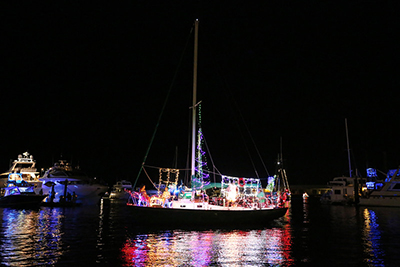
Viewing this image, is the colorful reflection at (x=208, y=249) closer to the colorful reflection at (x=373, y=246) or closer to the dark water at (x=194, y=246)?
the dark water at (x=194, y=246)

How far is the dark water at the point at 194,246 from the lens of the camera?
1338 cm

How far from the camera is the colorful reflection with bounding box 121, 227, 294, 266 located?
13.4 meters

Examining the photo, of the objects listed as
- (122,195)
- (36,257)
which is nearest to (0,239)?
(36,257)

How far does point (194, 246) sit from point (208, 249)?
1007 millimetres

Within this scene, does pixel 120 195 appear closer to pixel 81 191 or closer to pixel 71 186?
pixel 81 191

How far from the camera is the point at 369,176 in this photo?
83.2 m

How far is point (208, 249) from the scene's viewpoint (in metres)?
15.9

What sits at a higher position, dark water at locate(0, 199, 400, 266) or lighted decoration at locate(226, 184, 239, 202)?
lighted decoration at locate(226, 184, 239, 202)

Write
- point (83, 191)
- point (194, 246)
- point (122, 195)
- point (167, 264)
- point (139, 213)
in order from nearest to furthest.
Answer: point (167, 264)
point (194, 246)
point (139, 213)
point (83, 191)
point (122, 195)

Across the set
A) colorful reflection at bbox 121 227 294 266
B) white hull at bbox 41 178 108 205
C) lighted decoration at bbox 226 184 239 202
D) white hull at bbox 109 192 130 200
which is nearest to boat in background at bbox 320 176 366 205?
lighted decoration at bbox 226 184 239 202

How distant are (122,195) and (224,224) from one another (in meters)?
59.9

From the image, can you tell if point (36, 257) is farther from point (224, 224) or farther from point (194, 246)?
point (224, 224)

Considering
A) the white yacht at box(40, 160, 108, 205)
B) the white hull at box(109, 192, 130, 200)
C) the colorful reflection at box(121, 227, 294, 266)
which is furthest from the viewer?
the white hull at box(109, 192, 130, 200)

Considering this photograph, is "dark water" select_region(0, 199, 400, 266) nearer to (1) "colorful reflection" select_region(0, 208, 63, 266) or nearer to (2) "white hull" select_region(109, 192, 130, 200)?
(1) "colorful reflection" select_region(0, 208, 63, 266)
